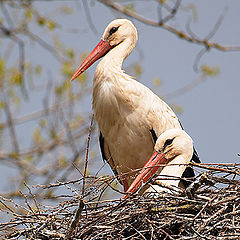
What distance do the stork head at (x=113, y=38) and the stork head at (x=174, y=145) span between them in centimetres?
131

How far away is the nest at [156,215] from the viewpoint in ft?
14.4

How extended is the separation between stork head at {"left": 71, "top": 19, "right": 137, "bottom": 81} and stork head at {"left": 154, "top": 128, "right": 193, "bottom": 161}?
131 cm

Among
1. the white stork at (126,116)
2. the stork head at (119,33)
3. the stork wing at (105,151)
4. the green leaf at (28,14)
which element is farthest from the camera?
the green leaf at (28,14)

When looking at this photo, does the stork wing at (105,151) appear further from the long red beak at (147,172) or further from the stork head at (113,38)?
the long red beak at (147,172)

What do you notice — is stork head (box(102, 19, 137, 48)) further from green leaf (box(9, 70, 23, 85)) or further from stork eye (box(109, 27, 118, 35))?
green leaf (box(9, 70, 23, 85))

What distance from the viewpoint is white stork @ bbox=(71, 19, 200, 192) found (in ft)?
20.6

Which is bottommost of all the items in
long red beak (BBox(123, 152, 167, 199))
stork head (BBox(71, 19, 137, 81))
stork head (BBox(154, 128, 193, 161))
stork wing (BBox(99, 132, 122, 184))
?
stork wing (BBox(99, 132, 122, 184))

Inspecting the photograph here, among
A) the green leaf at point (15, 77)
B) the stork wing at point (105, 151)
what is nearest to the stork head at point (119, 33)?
the stork wing at point (105, 151)

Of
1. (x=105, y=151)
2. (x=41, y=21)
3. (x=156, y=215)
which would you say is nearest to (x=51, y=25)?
(x=41, y=21)

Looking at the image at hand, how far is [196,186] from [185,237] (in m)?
0.39

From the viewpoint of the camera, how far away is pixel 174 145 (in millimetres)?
5691

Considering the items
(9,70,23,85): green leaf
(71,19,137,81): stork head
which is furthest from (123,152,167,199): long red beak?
(9,70,23,85): green leaf

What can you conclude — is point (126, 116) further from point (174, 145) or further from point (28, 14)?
point (28, 14)

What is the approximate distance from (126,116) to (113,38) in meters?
0.92
